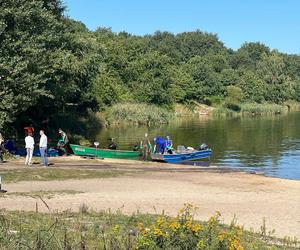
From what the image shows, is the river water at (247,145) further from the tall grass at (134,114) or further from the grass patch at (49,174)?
the grass patch at (49,174)

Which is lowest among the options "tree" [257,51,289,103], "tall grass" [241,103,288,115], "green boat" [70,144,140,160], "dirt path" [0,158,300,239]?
"dirt path" [0,158,300,239]

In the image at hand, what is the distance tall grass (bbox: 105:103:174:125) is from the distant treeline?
2014mm

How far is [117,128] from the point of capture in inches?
2773

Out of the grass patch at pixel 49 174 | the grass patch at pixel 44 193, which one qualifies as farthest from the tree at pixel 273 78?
the grass patch at pixel 44 193

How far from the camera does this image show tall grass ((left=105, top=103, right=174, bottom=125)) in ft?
249

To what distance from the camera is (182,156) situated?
37.4 m

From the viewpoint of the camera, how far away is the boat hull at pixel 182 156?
36250 mm

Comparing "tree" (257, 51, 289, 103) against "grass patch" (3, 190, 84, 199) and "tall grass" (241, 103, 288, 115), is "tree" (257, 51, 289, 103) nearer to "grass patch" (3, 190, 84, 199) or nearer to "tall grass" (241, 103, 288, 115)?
"tall grass" (241, 103, 288, 115)

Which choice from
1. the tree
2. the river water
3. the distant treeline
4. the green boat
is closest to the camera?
the distant treeline

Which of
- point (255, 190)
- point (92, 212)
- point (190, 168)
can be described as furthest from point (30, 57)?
point (92, 212)

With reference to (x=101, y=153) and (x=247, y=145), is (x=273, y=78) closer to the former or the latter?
(x=247, y=145)

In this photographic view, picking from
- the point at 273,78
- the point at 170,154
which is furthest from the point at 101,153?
the point at 273,78

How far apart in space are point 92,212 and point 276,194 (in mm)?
11539

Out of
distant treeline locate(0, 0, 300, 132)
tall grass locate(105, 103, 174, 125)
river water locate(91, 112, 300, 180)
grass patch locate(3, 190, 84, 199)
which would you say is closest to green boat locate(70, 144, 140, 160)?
distant treeline locate(0, 0, 300, 132)
